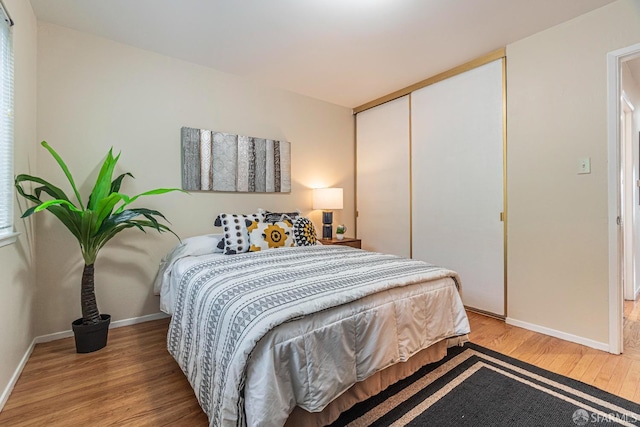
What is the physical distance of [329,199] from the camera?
3.56 meters

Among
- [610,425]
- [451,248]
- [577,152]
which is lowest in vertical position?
[610,425]

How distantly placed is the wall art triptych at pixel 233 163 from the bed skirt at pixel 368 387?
2.27 metres

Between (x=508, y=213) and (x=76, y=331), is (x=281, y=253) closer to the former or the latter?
(x=76, y=331)

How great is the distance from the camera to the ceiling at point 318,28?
6.73 feet

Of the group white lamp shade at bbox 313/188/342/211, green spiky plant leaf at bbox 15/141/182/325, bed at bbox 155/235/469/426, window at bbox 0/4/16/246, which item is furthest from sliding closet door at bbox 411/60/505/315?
window at bbox 0/4/16/246

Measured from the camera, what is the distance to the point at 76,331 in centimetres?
206

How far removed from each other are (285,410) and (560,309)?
2374mm

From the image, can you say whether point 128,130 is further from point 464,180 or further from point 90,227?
point 464,180

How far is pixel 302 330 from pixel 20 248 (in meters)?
1.99

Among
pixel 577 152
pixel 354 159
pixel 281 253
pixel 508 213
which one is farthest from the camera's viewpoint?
pixel 354 159

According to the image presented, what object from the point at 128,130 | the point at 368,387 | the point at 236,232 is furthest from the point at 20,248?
the point at 368,387

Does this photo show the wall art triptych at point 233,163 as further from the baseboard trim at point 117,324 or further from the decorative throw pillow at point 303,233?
the baseboard trim at point 117,324

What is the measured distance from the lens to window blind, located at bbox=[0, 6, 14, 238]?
5.41 feet

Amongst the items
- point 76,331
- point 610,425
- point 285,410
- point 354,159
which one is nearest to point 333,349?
point 285,410
